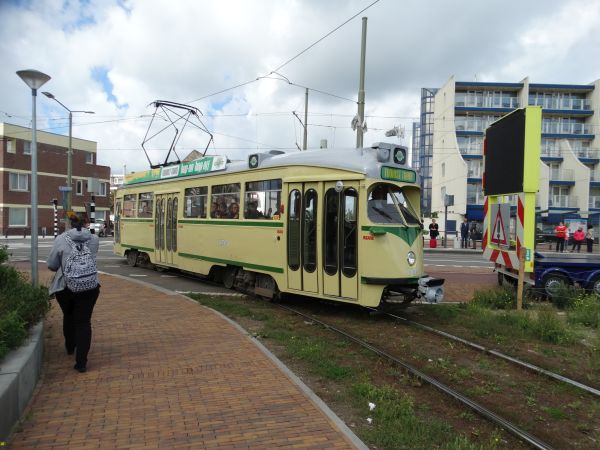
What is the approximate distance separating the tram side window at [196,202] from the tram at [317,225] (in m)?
0.05

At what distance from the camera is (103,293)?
1122 cm

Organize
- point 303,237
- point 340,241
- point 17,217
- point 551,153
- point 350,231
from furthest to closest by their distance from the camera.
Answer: point 551,153
point 17,217
point 303,237
point 340,241
point 350,231

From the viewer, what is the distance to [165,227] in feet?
48.3

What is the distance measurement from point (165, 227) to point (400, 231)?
8.36 meters

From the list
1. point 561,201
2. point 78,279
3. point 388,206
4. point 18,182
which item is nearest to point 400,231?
point 388,206

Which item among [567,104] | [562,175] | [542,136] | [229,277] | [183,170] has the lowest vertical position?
[229,277]

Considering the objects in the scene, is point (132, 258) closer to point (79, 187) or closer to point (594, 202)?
point (79, 187)

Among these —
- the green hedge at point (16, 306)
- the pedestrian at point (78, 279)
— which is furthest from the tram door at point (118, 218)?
the pedestrian at point (78, 279)

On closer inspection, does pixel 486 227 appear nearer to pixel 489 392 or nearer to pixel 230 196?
pixel 230 196

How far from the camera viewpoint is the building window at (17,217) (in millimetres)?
44094

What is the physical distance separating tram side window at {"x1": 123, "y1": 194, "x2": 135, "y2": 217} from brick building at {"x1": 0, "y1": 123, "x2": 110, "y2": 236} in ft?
86.1

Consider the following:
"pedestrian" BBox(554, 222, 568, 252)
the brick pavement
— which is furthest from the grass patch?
"pedestrian" BBox(554, 222, 568, 252)

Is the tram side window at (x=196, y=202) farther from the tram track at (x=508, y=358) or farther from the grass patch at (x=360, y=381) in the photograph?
the tram track at (x=508, y=358)

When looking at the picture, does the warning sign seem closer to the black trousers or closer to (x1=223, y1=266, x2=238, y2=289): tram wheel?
(x1=223, y1=266, x2=238, y2=289): tram wheel
